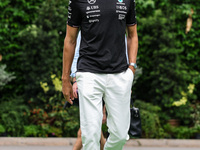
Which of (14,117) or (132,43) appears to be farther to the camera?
(14,117)

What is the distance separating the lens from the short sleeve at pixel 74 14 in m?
3.34

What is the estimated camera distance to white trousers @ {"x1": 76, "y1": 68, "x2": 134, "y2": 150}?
129 inches

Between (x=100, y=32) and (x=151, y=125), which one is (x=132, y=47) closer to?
(x=100, y=32)

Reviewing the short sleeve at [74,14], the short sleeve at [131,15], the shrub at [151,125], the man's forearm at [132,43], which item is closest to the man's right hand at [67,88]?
the short sleeve at [74,14]

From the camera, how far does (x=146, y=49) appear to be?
8.17m

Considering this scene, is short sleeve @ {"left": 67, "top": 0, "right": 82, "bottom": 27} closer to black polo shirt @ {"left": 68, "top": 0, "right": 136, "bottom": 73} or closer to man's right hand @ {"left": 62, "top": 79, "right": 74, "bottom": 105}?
black polo shirt @ {"left": 68, "top": 0, "right": 136, "bottom": 73}

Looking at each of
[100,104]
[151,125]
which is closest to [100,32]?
[100,104]

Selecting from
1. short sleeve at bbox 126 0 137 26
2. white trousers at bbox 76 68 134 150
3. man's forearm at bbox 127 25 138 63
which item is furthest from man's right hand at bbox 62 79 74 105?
short sleeve at bbox 126 0 137 26

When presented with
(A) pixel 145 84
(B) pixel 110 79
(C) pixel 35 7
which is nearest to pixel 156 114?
(A) pixel 145 84

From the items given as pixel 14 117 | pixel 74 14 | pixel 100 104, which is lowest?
pixel 14 117

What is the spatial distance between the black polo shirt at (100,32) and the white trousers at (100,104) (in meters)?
0.08

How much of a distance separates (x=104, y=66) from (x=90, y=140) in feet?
2.05

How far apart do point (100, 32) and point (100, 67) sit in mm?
292

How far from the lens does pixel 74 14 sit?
133 inches
